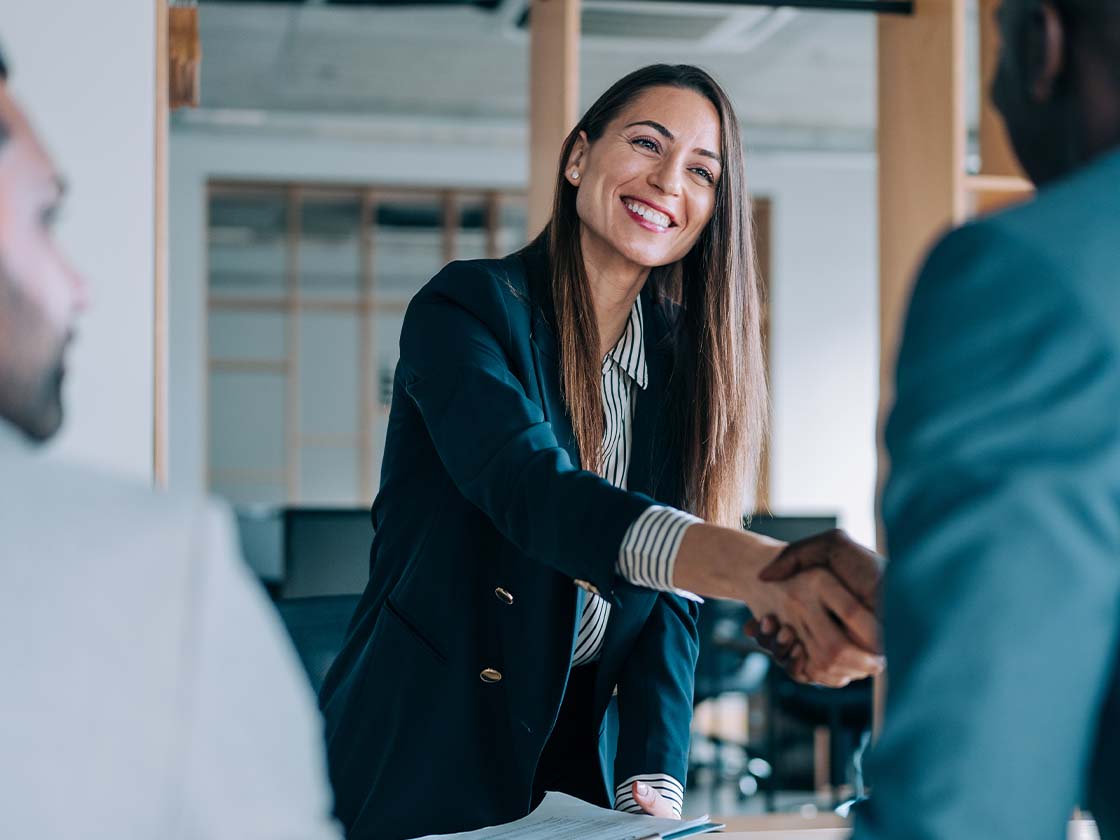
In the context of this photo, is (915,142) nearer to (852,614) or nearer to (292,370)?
(852,614)

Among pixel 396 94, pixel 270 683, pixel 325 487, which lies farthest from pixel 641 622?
pixel 325 487

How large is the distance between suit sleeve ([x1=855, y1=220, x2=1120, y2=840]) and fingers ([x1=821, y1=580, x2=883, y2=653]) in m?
0.49

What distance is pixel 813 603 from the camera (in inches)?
42.8

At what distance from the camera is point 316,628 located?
1893 mm

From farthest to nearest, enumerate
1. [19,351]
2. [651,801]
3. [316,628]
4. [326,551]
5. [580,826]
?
[326,551], [316,628], [651,801], [580,826], [19,351]

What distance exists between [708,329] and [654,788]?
618mm

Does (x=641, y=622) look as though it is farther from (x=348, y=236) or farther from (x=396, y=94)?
(x=348, y=236)

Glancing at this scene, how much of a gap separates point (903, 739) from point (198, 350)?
832 cm

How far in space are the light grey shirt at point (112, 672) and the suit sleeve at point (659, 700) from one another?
109 centimetres

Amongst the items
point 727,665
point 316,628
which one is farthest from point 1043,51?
point 727,665

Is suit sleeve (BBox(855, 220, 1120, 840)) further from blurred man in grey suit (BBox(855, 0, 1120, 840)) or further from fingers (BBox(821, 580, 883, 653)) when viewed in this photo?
fingers (BBox(821, 580, 883, 653))

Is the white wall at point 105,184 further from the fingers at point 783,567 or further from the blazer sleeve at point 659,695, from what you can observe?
the fingers at point 783,567

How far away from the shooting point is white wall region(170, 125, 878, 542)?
8.55 meters

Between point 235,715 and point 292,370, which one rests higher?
point 292,370
